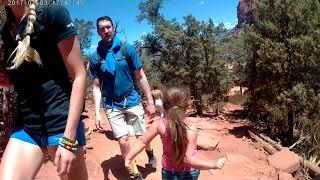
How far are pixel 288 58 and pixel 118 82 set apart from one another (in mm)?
9387

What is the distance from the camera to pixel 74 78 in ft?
8.13

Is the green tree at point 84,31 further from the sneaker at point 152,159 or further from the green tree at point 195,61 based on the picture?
the sneaker at point 152,159

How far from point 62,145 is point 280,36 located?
12442 mm

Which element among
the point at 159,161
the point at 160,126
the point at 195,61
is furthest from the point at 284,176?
the point at 195,61

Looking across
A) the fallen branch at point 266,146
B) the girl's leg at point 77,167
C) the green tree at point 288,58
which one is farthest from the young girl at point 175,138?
the green tree at point 288,58

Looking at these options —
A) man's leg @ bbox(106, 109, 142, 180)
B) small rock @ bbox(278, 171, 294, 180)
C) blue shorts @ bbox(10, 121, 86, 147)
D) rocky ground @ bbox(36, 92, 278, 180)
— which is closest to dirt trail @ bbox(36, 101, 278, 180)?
rocky ground @ bbox(36, 92, 278, 180)

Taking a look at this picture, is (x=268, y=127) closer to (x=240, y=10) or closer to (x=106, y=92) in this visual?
(x=106, y=92)

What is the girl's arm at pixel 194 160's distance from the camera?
3400 millimetres

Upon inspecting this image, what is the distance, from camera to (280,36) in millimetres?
13938

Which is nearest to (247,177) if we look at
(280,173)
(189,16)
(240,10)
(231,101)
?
(280,173)

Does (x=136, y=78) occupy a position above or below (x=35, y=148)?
above

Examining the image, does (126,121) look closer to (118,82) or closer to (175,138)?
(118,82)

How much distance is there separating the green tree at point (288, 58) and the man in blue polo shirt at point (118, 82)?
343 inches

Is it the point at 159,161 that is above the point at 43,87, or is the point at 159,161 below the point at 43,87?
below
